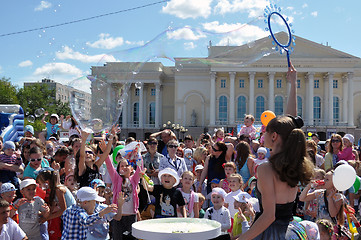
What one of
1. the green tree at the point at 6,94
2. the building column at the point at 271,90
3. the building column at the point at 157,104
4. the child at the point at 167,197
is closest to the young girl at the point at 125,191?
the child at the point at 167,197

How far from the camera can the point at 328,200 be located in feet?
18.7

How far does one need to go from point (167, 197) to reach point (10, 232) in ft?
6.92

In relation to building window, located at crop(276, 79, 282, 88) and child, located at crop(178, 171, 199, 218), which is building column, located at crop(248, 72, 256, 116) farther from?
child, located at crop(178, 171, 199, 218)

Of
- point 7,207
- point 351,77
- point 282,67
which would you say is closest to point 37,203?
point 7,207

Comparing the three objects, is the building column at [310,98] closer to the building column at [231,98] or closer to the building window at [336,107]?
the building window at [336,107]

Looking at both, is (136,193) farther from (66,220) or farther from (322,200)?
(322,200)

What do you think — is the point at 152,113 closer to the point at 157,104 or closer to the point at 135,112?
the point at 157,104

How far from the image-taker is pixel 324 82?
164 feet

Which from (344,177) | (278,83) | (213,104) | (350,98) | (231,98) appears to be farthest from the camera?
(278,83)

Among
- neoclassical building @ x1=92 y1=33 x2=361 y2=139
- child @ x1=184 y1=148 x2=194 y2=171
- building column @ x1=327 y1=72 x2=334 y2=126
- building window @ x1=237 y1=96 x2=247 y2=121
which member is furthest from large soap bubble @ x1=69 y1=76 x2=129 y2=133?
building column @ x1=327 y1=72 x2=334 y2=126

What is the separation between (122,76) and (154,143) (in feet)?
4.76

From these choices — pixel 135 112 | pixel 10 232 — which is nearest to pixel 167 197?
pixel 10 232

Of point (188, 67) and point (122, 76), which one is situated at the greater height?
point (188, 67)

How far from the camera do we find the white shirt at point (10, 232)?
4490 mm
